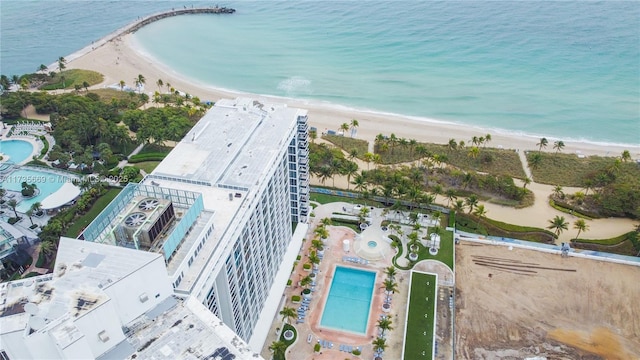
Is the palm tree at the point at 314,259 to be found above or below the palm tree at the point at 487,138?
below

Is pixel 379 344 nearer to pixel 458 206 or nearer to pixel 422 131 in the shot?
pixel 458 206

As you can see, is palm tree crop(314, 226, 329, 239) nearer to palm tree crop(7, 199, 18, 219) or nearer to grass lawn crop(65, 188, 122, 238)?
grass lawn crop(65, 188, 122, 238)

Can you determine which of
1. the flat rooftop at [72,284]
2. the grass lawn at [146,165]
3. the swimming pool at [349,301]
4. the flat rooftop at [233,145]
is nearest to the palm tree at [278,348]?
the swimming pool at [349,301]

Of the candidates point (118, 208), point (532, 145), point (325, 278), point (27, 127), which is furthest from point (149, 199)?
point (532, 145)

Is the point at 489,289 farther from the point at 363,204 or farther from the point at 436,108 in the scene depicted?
the point at 436,108

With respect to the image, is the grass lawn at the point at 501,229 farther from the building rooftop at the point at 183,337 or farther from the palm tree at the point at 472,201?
the building rooftop at the point at 183,337

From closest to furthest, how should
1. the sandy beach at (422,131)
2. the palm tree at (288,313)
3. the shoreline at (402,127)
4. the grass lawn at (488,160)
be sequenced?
the palm tree at (288,313) < the sandy beach at (422,131) < the grass lawn at (488,160) < the shoreline at (402,127)
